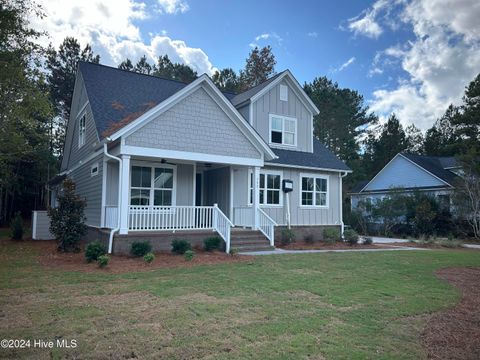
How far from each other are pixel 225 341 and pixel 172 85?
48.6 ft

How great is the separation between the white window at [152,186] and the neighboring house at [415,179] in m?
15.2

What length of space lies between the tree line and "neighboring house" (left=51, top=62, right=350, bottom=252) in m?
2.22

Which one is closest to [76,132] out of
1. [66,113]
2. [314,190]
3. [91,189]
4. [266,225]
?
[91,189]

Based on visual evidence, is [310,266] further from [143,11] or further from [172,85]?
[143,11]

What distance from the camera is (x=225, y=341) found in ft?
13.7

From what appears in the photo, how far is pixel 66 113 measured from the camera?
3194 centimetres

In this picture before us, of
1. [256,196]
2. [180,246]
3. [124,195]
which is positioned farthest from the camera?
[256,196]

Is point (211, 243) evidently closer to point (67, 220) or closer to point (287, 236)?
point (287, 236)

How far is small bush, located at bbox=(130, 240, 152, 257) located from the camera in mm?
10180

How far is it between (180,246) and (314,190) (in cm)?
816

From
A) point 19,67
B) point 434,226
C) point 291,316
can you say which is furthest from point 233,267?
point 434,226

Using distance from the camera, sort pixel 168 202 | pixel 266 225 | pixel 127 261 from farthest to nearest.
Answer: pixel 266 225 → pixel 168 202 → pixel 127 261

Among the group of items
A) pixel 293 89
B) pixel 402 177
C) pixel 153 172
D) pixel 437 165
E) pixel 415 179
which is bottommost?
pixel 153 172

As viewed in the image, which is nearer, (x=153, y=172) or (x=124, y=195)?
(x=124, y=195)
